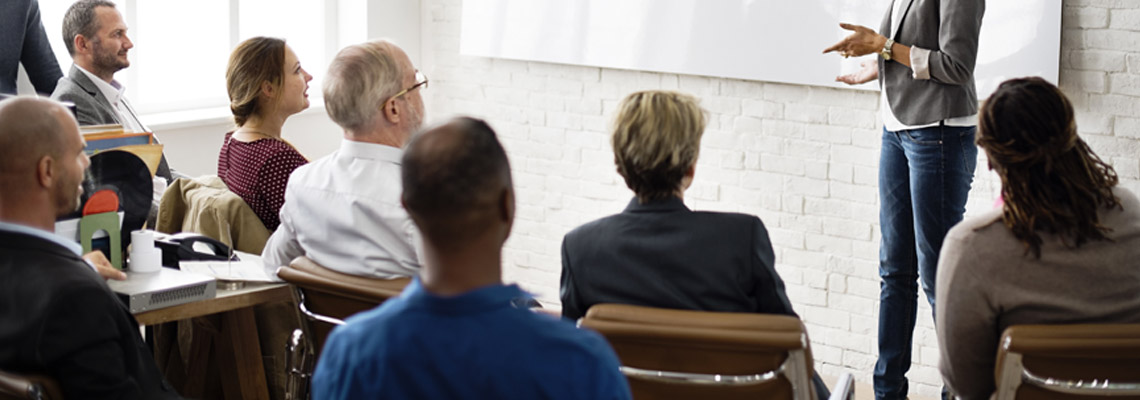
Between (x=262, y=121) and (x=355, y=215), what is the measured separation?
0.96 m

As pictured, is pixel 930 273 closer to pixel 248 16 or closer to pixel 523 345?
pixel 523 345

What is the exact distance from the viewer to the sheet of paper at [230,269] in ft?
8.71

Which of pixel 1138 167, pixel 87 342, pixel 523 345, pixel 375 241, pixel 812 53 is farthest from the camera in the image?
pixel 812 53

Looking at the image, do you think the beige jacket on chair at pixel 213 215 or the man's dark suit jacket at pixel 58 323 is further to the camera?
the beige jacket on chair at pixel 213 215

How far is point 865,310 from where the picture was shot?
172 inches

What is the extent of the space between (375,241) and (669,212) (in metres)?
0.71

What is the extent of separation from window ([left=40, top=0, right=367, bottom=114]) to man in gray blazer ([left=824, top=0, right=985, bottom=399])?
291 centimetres

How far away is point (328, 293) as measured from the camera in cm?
235

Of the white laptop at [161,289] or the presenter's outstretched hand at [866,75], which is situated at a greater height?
the presenter's outstretched hand at [866,75]

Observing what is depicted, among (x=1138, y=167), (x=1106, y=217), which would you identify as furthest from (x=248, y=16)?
(x=1106, y=217)

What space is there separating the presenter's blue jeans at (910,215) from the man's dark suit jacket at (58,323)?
2.24 m

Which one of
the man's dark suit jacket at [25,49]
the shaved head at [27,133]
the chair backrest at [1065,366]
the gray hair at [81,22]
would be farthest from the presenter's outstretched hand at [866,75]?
the man's dark suit jacket at [25,49]

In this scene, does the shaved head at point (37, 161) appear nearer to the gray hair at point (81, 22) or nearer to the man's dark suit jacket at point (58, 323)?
the man's dark suit jacket at point (58, 323)

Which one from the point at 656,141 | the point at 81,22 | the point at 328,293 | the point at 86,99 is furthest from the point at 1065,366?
the point at 81,22
